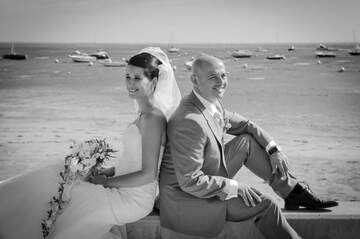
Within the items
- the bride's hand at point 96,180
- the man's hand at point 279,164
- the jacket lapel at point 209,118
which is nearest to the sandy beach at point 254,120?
the bride's hand at point 96,180

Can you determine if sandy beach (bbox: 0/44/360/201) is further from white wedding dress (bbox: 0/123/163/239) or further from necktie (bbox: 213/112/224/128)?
necktie (bbox: 213/112/224/128)

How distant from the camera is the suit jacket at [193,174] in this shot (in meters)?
3.15

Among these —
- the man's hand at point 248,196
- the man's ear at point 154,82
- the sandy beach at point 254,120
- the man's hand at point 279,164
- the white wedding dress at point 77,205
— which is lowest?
the sandy beach at point 254,120

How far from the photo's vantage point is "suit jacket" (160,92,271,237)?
10.3ft

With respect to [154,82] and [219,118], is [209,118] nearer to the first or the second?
[219,118]

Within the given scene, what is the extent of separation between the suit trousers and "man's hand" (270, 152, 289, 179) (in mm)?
51

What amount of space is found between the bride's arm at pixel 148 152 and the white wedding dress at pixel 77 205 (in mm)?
79

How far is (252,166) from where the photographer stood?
148 inches

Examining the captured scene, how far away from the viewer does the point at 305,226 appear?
3.81 metres

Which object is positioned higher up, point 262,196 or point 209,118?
point 209,118

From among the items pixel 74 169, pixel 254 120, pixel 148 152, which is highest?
pixel 148 152

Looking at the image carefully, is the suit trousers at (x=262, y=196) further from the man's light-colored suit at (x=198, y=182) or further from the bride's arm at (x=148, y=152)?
the bride's arm at (x=148, y=152)

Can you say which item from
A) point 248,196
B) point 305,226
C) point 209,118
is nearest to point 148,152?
point 209,118

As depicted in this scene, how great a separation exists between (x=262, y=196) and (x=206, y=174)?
40cm
